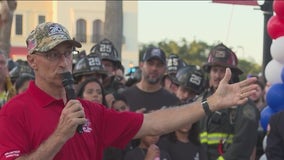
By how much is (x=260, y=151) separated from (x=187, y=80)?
1.36m

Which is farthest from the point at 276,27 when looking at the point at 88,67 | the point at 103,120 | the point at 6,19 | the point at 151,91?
the point at 6,19

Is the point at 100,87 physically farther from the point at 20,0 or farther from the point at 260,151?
the point at 20,0

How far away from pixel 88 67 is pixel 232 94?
327 centimetres

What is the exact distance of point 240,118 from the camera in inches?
245

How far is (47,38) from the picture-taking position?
11.8 ft

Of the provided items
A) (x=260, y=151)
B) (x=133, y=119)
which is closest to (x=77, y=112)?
(x=133, y=119)

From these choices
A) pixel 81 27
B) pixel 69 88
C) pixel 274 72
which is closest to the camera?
pixel 69 88

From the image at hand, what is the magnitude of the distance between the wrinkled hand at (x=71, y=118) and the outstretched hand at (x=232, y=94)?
1.02 meters

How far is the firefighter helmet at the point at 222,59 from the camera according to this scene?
654 cm

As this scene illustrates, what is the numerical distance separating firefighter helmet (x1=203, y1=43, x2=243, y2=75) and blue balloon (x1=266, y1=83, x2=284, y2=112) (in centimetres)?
51

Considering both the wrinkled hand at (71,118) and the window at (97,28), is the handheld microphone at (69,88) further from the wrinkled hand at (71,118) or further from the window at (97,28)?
the window at (97,28)

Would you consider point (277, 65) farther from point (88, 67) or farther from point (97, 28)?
point (97, 28)

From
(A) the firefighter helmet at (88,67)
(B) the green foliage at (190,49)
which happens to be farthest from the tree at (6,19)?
(B) the green foliage at (190,49)

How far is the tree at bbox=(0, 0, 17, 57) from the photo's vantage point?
13.5 metres
